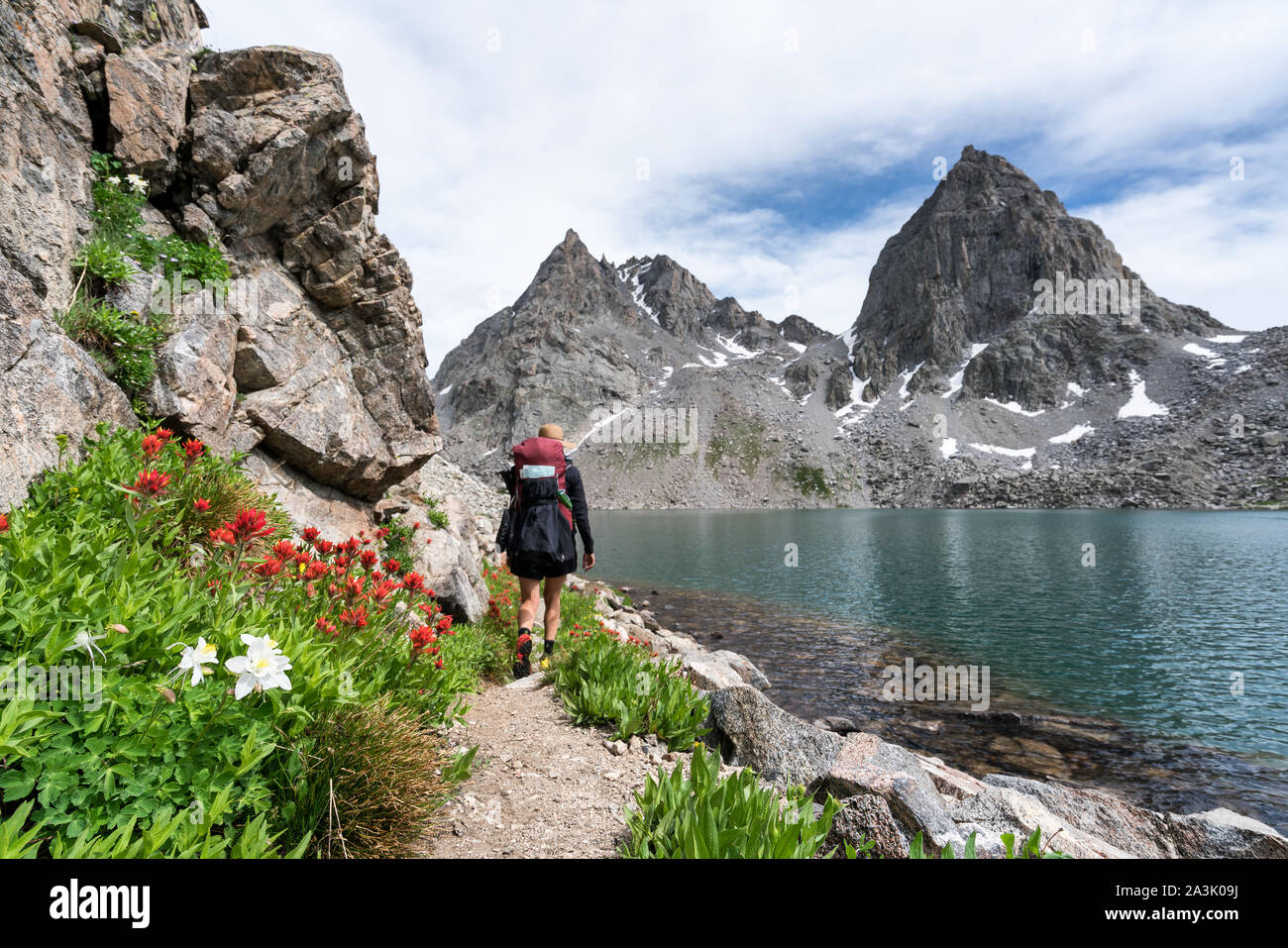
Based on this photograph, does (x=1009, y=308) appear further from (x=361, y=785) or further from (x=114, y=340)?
(x=361, y=785)

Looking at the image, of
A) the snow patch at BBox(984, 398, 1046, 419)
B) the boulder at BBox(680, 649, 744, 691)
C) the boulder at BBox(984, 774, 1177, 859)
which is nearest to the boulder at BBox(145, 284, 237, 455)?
the boulder at BBox(680, 649, 744, 691)

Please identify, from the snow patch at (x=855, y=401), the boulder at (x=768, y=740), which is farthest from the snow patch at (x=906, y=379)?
the boulder at (x=768, y=740)

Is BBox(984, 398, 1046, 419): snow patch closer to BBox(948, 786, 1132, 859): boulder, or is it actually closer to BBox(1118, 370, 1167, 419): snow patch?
BBox(1118, 370, 1167, 419): snow patch

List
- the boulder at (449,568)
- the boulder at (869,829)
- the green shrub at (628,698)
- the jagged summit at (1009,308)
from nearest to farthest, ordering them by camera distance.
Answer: the boulder at (869,829) < the green shrub at (628,698) < the boulder at (449,568) < the jagged summit at (1009,308)

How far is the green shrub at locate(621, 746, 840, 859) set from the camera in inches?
118

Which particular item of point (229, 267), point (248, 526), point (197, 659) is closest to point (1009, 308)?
point (229, 267)

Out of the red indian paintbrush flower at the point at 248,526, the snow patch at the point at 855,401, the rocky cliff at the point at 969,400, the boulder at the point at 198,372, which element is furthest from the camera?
the snow patch at the point at 855,401

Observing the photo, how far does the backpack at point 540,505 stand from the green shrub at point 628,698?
1.55 meters

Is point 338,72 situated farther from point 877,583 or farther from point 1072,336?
point 1072,336

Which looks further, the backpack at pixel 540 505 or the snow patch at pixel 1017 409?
the snow patch at pixel 1017 409

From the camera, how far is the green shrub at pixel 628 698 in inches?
235

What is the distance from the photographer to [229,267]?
9664mm

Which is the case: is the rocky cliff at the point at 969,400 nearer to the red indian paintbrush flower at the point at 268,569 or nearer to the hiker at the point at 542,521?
the hiker at the point at 542,521
